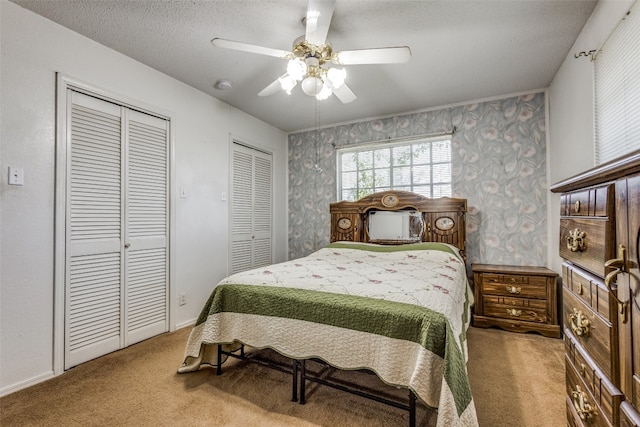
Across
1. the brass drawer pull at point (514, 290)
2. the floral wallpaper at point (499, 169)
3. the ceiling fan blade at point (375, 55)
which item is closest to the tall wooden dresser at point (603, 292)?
the ceiling fan blade at point (375, 55)

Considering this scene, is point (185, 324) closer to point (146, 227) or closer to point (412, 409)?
point (146, 227)

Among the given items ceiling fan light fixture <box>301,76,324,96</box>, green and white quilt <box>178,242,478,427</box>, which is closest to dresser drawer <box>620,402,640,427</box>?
green and white quilt <box>178,242,478,427</box>

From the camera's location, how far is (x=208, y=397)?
178cm

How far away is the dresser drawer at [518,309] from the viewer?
2752mm

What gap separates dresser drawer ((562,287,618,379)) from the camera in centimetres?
76

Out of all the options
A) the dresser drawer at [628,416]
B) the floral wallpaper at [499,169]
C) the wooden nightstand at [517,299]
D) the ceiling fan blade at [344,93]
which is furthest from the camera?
the floral wallpaper at [499,169]

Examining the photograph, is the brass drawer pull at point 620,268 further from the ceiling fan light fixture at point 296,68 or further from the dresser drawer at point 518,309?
the dresser drawer at point 518,309

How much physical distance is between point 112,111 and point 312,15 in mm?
1884

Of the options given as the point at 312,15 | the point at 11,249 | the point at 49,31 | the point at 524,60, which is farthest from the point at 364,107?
the point at 11,249

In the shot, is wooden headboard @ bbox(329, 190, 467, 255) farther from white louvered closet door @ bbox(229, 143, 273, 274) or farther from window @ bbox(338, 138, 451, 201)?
white louvered closet door @ bbox(229, 143, 273, 274)

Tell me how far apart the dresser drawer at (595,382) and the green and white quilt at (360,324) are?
0.41 m

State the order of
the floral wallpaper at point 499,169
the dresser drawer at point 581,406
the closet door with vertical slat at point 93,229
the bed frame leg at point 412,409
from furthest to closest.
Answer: the floral wallpaper at point 499,169, the closet door with vertical slat at point 93,229, the bed frame leg at point 412,409, the dresser drawer at point 581,406

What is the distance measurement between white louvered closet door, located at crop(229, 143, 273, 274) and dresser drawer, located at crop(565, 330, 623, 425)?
3212 mm

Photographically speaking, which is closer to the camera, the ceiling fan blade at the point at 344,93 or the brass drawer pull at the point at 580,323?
the brass drawer pull at the point at 580,323
